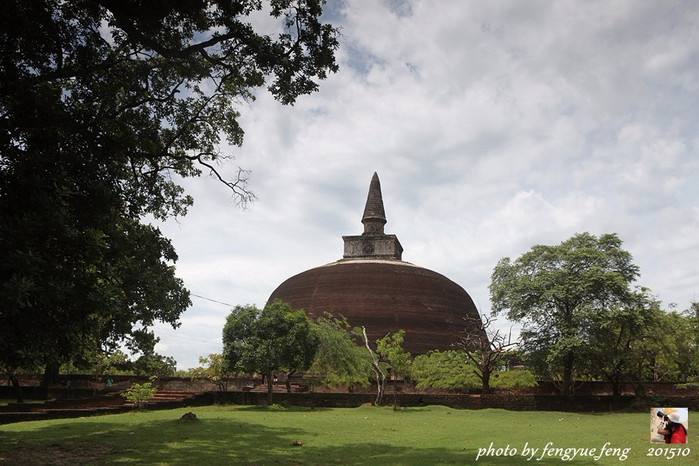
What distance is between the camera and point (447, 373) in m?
29.5

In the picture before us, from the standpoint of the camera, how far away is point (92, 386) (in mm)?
29891

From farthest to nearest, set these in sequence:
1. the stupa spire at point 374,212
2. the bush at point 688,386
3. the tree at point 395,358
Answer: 1. the stupa spire at point 374,212
2. the tree at point 395,358
3. the bush at point 688,386

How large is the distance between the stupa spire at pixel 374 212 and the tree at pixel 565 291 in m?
26.7

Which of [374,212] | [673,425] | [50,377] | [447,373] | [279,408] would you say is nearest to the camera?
[673,425]

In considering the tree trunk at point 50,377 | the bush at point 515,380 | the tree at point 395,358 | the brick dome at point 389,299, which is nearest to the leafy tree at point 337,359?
the tree at point 395,358

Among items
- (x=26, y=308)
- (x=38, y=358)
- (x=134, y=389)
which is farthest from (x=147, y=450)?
(x=134, y=389)

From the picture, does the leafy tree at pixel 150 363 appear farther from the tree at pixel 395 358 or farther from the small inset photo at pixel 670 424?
the small inset photo at pixel 670 424

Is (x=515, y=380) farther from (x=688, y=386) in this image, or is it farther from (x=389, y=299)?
(x=389, y=299)

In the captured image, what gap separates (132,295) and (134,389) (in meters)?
3.96

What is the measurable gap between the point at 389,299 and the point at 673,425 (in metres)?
35.7

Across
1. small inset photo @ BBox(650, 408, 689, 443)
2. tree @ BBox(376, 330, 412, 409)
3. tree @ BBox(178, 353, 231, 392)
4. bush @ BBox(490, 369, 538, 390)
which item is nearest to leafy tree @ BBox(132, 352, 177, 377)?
tree @ BBox(178, 353, 231, 392)

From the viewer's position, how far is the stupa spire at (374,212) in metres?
54.9

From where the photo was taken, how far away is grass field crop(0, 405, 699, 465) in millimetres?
9492

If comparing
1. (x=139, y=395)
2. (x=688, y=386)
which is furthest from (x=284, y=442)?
(x=688, y=386)
